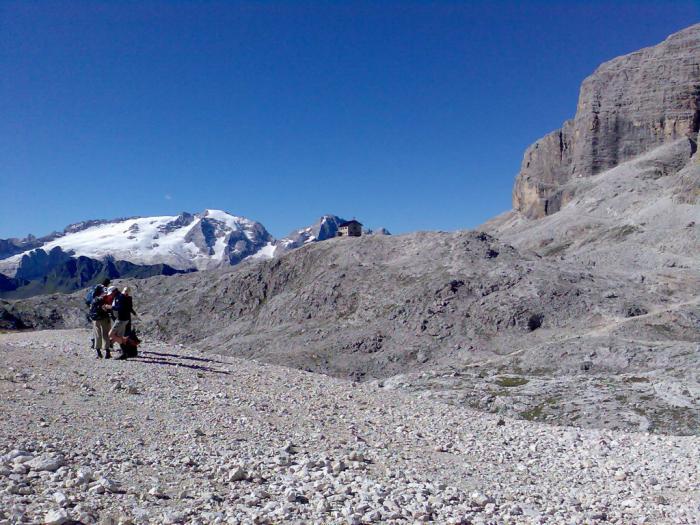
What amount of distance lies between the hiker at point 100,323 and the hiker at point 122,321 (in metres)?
0.45

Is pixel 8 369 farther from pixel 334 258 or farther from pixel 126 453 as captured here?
pixel 334 258

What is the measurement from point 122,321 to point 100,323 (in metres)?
0.96

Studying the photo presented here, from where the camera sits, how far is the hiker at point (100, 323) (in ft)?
66.9

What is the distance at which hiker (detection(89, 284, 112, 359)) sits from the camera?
2039cm

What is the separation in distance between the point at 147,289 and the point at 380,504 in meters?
111

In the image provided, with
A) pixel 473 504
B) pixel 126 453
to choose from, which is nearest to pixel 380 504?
pixel 473 504

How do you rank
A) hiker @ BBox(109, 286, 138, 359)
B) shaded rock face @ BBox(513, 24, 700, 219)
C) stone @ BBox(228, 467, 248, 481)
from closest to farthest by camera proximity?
stone @ BBox(228, 467, 248, 481), hiker @ BBox(109, 286, 138, 359), shaded rock face @ BBox(513, 24, 700, 219)

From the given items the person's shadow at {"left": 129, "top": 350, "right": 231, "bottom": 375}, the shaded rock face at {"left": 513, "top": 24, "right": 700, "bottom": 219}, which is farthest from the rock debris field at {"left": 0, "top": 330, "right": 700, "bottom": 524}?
the shaded rock face at {"left": 513, "top": 24, "right": 700, "bottom": 219}

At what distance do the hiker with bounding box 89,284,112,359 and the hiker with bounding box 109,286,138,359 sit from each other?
0.45 meters

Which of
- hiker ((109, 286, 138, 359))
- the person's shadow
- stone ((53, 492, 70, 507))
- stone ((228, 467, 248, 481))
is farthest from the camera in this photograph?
hiker ((109, 286, 138, 359))

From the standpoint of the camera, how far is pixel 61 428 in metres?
10.7

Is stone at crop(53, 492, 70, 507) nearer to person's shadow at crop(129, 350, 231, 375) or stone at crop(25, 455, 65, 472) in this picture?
stone at crop(25, 455, 65, 472)

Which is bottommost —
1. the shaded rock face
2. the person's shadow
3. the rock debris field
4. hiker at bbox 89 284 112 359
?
the rock debris field

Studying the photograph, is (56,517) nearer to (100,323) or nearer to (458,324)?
(100,323)
